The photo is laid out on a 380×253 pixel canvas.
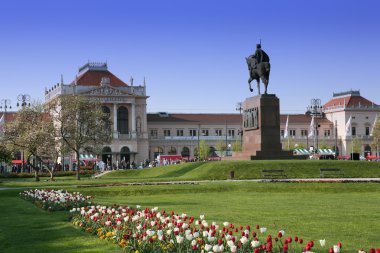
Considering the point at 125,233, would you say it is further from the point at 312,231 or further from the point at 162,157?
the point at 162,157

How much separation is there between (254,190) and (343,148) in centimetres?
11416

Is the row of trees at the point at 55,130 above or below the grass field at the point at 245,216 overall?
above

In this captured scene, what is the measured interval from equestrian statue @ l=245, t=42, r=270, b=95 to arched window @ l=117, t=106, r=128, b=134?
78.8 metres

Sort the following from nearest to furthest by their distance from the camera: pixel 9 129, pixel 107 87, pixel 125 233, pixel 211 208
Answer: pixel 125 233, pixel 211 208, pixel 9 129, pixel 107 87

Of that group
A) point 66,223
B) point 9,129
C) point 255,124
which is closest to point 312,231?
point 66,223

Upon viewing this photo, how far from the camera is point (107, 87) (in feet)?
416

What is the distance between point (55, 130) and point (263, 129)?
24973mm

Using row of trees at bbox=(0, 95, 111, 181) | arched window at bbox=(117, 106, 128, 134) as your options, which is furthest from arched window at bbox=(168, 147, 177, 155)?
row of trees at bbox=(0, 95, 111, 181)

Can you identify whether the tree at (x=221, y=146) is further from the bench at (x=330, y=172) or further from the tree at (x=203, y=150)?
the bench at (x=330, y=172)

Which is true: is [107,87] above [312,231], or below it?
above

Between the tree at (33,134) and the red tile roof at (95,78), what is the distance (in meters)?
58.5

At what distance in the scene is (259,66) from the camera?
51500mm

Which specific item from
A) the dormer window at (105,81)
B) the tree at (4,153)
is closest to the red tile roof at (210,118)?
the dormer window at (105,81)

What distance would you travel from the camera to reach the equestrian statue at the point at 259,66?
51.3 metres
